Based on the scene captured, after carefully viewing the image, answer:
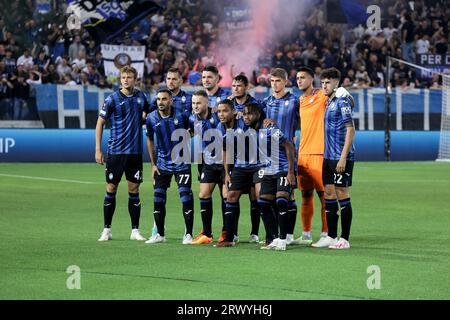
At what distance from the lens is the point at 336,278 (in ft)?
29.5

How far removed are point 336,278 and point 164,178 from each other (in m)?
3.65

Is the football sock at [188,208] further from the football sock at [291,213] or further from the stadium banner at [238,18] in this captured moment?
the stadium banner at [238,18]

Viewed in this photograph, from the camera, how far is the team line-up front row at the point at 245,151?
11273 millimetres

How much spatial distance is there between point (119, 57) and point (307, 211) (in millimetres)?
15832

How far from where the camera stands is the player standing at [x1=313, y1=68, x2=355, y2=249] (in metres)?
11.3

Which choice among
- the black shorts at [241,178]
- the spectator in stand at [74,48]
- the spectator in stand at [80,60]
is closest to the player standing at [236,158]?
the black shorts at [241,178]

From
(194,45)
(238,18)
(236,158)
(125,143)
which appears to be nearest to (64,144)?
(194,45)

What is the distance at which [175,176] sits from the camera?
12031 mm

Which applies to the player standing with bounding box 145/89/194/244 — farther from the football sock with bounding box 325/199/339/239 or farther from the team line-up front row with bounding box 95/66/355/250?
the football sock with bounding box 325/199/339/239

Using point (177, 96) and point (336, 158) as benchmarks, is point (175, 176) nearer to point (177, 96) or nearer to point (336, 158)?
point (177, 96)

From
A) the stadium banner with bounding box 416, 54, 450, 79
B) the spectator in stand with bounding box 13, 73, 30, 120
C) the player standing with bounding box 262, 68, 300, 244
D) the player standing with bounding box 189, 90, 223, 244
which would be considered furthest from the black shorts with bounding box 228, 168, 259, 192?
the stadium banner with bounding box 416, 54, 450, 79

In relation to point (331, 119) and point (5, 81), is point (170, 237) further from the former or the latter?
point (5, 81)

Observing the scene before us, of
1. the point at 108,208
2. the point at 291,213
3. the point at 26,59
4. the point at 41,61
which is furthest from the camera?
the point at 41,61

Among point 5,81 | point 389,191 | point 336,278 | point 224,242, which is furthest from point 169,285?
point 5,81
